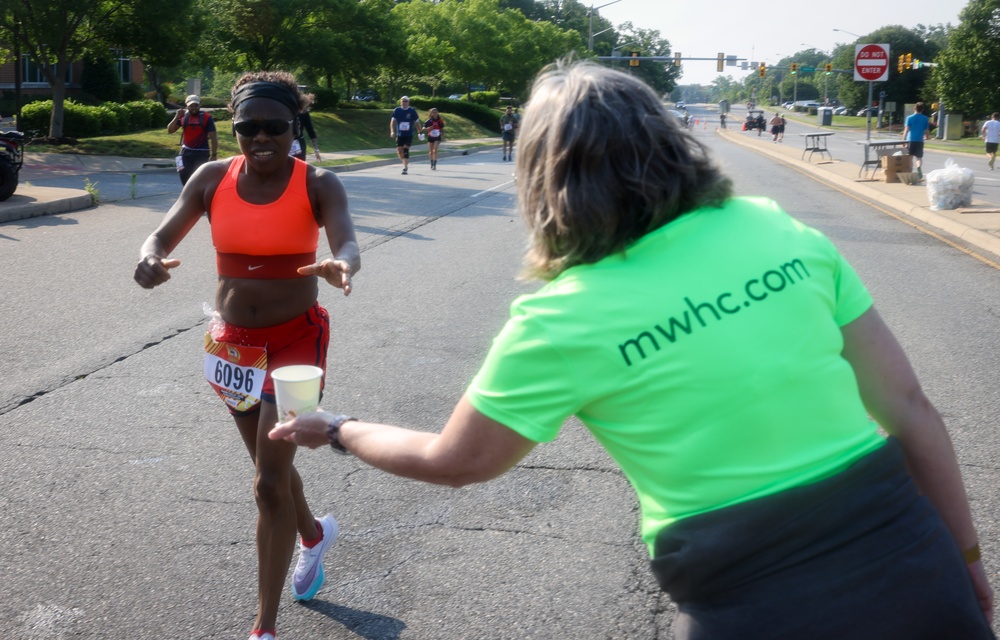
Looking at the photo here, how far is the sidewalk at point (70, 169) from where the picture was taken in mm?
15086

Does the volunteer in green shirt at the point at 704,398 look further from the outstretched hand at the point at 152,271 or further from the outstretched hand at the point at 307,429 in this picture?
the outstretched hand at the point at 152,271

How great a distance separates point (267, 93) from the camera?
3664 mm

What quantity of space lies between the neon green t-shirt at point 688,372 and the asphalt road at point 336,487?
0.51m

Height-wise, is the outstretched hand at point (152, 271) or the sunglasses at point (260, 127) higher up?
the sunglasses at point (260, 127)

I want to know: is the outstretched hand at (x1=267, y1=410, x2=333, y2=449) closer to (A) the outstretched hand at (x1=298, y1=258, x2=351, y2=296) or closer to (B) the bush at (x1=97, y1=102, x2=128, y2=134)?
(A) the outstretched hand at (x1=298, y1=258, x2=351, y2=296)

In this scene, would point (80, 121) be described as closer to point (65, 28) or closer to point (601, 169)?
point (65, 28)

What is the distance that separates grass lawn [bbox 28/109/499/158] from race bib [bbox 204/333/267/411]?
23.6 m

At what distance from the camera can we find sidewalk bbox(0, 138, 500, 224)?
1509cm

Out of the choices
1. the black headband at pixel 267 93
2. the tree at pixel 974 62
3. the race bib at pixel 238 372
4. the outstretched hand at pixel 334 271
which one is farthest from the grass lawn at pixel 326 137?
the tree at pixel 974 62

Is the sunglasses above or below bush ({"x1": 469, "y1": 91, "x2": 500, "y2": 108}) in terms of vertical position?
below

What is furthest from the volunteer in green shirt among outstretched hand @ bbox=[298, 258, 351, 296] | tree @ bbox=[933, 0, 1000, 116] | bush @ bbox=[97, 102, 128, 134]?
tree @ bbox=[933, 0, 1000, 116]

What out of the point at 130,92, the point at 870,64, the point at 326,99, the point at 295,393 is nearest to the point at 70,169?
the point at 870,64

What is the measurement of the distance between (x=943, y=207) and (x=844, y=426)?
17225mm

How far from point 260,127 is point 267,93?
6.1 inches
